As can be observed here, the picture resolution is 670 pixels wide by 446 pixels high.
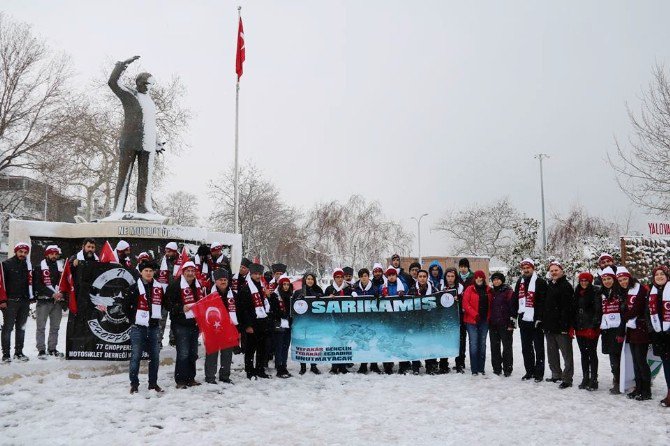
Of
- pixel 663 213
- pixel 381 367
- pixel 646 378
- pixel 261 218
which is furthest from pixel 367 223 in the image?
pixel 646 378

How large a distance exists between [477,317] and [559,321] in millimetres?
1334

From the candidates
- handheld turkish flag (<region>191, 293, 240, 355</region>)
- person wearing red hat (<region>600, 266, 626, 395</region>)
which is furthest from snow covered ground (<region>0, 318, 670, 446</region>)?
handheld turkish flag (<region>191, 293, 240, 355</region>)

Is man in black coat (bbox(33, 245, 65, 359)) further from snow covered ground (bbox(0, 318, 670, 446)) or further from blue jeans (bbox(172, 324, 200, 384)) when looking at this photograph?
blue jeans (bbox(172, 324, 200, 384))

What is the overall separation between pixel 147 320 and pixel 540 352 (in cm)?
593

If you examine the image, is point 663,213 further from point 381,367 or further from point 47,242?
point 47,242

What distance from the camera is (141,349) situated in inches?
289

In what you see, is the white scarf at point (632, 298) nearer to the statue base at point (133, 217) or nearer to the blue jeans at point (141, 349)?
the blue jeans at point (141, 349)

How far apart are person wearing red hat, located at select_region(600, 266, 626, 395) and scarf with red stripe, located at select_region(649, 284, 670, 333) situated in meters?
0.54

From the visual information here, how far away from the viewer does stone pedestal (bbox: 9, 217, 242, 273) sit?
13.7 metres

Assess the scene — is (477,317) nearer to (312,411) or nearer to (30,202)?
(312,411)

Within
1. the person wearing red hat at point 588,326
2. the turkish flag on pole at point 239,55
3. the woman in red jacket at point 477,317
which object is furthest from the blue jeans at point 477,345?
the turkish flag on pole at point 239,55

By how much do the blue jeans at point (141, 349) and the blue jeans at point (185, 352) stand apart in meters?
0.35

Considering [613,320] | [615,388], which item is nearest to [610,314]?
[613,320]

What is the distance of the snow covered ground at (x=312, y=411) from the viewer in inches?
221
